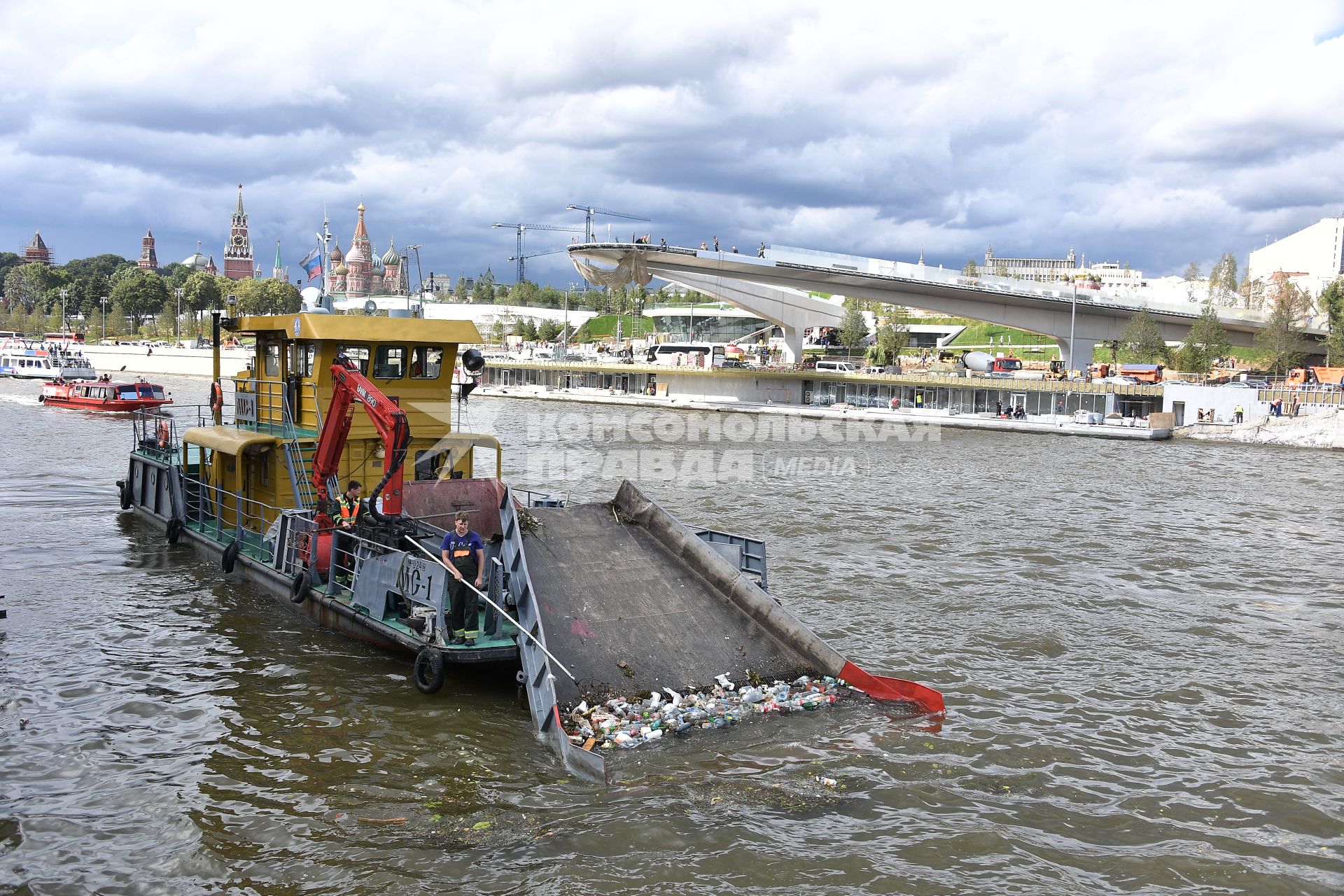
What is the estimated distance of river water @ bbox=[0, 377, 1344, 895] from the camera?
31.7 ft

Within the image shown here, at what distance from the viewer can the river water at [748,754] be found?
9.65m

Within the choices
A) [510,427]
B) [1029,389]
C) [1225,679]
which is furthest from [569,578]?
[1029,389]

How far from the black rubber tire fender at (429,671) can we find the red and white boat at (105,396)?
52355mm

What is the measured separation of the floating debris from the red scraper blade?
0.62ft

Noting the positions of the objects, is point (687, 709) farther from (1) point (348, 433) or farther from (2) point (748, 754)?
(1) point (348, 433)

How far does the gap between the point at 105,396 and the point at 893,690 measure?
62.5 m

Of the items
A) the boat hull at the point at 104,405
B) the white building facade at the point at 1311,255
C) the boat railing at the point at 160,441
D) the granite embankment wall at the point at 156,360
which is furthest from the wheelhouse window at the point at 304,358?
the white building facade at the point at 1311,255

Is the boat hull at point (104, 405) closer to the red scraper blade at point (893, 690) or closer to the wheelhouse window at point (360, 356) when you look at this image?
the wheelhouse window at point (360, 356)

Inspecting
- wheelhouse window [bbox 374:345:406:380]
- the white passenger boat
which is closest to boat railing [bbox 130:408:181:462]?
wheelhouse window [bbox 374:345:406:380]

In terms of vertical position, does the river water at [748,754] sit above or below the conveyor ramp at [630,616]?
below

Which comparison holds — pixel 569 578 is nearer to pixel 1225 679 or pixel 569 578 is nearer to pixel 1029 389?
pixel 1225 679

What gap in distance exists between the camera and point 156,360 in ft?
414

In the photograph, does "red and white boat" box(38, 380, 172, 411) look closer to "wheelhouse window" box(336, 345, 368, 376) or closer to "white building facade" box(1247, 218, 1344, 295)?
"wheelhouse window" box(336, 345, 368, 376)

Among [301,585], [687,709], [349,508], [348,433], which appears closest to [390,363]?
[348,433]
